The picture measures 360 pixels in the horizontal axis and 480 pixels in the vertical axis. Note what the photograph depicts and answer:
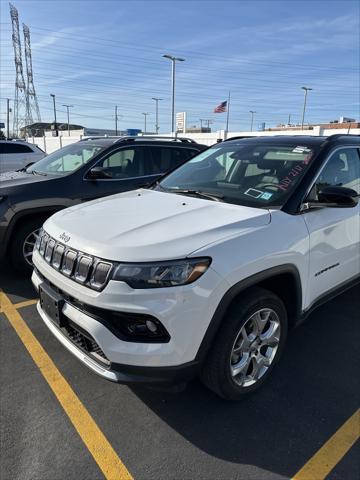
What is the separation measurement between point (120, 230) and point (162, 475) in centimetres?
143

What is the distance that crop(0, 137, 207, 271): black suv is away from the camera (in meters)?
4.48

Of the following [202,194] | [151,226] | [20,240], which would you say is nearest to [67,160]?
[20,240]

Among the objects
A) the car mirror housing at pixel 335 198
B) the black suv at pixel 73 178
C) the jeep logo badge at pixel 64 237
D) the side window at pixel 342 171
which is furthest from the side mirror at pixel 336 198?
the black suv at pixel 73 178

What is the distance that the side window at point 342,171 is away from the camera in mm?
3053

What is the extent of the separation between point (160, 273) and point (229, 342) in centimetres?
65

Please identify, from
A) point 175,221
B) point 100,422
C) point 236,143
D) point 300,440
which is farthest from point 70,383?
point 236,143

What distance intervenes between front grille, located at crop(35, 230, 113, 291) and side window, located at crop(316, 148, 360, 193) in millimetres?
1768

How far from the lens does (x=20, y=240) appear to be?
461 centimetres

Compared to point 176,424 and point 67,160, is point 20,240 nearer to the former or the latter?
point 67,160

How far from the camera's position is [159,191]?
3.50 m

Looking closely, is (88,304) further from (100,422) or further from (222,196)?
(222,196)

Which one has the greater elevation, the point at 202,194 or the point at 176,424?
the point at 202,194

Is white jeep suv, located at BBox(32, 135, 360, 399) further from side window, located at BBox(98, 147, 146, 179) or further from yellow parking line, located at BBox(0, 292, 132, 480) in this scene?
side window, located at BBox(98, 147, 146, 179)

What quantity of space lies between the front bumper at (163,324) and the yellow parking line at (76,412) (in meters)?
0.48
